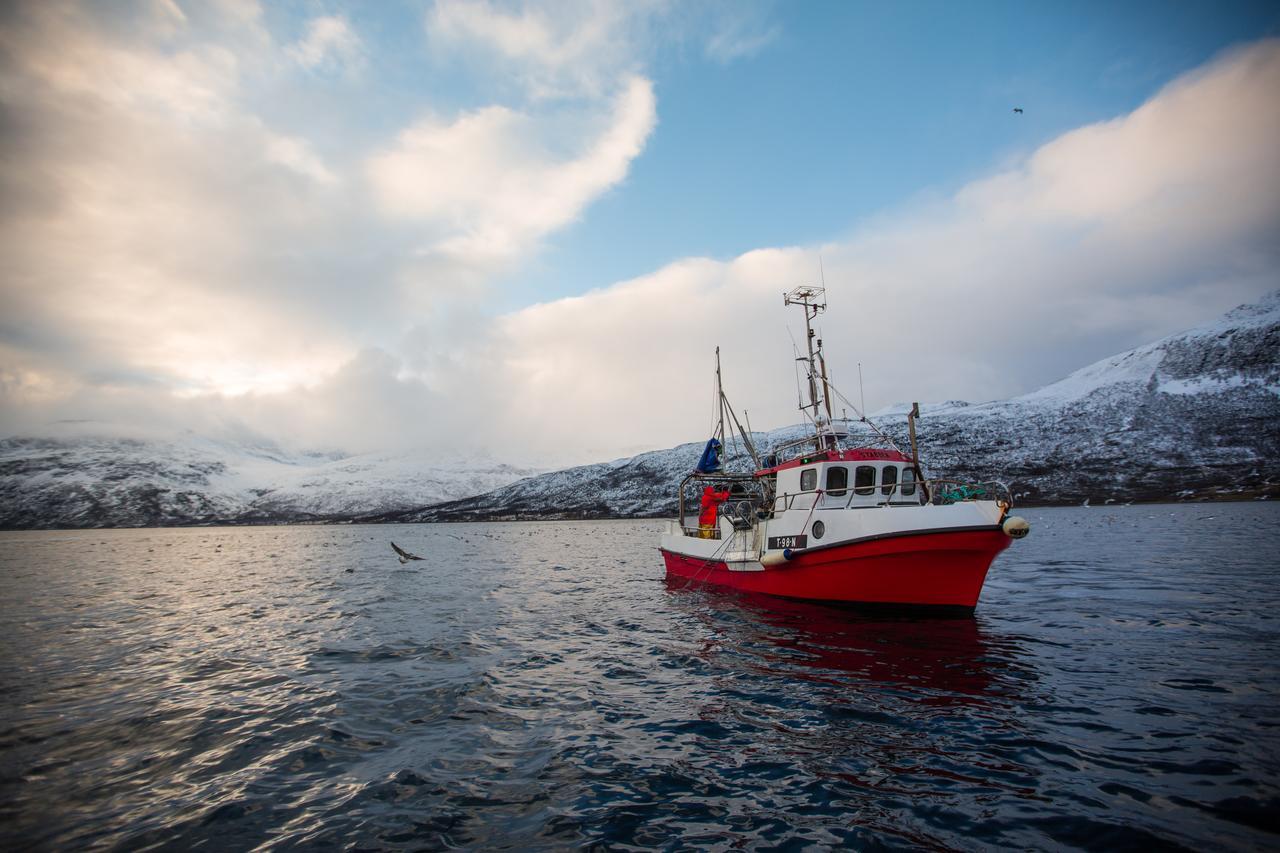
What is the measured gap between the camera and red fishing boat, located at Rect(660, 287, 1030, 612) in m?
17.3

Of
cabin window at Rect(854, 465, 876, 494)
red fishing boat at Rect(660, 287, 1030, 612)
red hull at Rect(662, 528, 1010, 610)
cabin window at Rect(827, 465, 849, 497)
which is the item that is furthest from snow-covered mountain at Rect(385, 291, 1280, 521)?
red hull at Rect(662, 528, 1010, 610)

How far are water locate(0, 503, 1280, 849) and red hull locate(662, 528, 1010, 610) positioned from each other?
2.72 ft

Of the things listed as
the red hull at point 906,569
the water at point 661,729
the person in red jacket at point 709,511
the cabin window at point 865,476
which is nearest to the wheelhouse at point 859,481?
the cabin window at point 865,476

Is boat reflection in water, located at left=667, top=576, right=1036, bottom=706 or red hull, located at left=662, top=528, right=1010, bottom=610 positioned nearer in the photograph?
boat reflection in water, located at left=667, top=576, right=1036, bottom=706

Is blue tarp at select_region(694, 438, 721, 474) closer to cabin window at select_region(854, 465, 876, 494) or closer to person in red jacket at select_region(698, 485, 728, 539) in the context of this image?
person in red jacket at select_region(698, 485, 728, 539)

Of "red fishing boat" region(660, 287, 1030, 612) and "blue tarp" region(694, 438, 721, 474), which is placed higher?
"blue tarp" region(694, 438, 721, 474)

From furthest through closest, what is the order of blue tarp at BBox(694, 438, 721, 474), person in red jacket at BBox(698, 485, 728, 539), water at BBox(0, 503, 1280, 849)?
1. blue tarp at BBox(694, 438, 721, 474)
2. person in red jacket at BBox(698, 485, 728, 539)
3. water at BBox(0, 503, 1280, 849)

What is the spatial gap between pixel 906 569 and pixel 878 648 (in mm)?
3682

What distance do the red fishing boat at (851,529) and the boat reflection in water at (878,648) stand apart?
34.9 inches

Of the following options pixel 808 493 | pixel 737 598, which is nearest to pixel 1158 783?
pixel 808 493

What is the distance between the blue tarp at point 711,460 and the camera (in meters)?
32.8

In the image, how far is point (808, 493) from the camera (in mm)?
21500

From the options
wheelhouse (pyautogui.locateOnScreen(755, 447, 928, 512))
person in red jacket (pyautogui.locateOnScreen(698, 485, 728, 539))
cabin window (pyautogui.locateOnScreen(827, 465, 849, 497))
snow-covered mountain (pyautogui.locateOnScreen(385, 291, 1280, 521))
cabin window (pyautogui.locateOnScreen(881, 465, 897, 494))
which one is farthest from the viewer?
snow-covered mountain (pyautogui.locateOnScreen(385, 291, 1280, 521))

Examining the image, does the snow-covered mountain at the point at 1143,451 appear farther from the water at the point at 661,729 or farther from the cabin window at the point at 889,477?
the water at the point at 661,729
